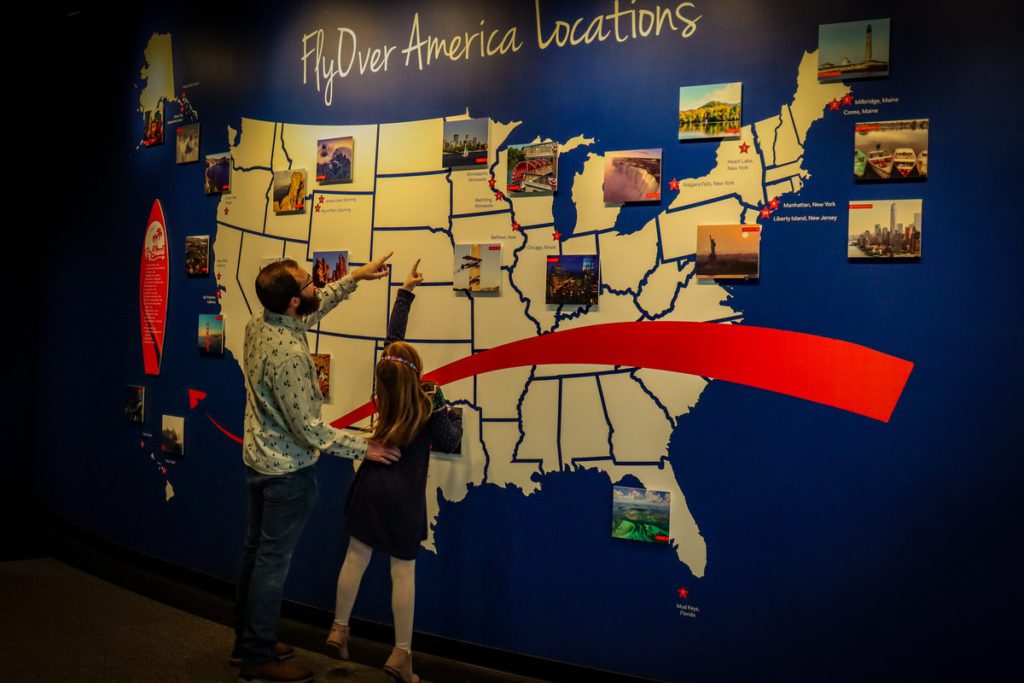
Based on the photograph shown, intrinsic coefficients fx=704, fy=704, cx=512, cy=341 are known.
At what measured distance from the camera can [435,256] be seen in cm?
278

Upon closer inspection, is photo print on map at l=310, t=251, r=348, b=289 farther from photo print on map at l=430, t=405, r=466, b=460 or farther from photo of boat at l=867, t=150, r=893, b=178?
photo of boat at l=867, t=150, r=893, b=178

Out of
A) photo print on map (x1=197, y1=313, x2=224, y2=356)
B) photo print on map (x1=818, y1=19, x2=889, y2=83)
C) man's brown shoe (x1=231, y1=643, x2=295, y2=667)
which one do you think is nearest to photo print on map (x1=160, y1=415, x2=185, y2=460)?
photo print on map (x1=197, y1=313, x2=224, y2=356)

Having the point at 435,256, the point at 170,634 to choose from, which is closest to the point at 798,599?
the point at 435,256

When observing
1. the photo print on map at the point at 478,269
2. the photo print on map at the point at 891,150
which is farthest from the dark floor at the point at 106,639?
the photo print on map at the point at 891,150

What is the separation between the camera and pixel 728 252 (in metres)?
2.32

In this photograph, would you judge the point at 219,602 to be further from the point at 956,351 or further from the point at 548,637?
the point at 956,351

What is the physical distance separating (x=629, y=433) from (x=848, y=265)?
0.89 meters

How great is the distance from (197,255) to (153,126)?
0.83 m

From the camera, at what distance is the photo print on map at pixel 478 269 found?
2658mm

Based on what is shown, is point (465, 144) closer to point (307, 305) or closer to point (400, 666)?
point (307, 305)

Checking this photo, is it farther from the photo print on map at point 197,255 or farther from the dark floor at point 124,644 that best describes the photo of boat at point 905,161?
the photo print on map at point 197,255

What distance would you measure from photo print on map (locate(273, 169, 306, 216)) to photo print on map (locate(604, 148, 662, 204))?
53.8 inches

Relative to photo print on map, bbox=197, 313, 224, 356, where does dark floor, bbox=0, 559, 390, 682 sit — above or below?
below

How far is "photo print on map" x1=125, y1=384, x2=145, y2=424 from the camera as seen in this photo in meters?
3.68
